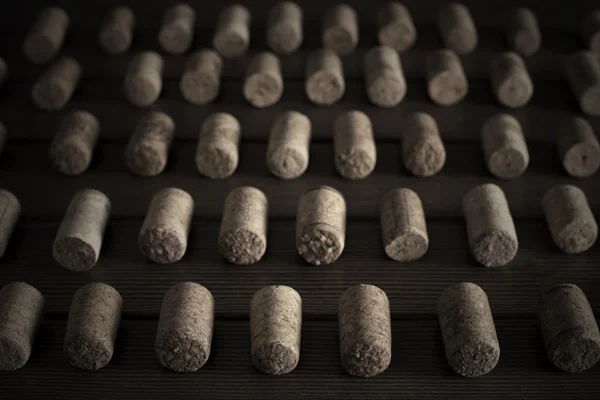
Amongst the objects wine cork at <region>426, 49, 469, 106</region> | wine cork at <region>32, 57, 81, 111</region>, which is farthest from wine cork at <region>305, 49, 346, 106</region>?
wine cork at <region>32, 57, 81, 111</region>

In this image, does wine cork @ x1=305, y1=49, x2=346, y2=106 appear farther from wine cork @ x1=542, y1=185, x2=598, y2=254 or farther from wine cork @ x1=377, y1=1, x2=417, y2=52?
wine cork @ x1=542, y1=185, x2=598, y2=254

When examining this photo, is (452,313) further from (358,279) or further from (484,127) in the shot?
(484,127)

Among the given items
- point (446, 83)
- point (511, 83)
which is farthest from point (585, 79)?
point (446, 83)

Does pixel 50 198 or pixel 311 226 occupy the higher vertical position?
pixel 311 226

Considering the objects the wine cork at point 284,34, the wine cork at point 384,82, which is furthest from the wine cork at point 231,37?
the wine cork at point 384,82

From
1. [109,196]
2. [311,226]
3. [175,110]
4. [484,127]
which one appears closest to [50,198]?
[109,196]

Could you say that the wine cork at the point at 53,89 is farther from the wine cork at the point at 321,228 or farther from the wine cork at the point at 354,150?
the wine cork at the point at 321,228
